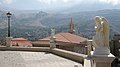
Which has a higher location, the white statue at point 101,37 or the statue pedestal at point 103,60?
the white statue at point 101,37

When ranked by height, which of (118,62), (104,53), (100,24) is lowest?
(118,62)

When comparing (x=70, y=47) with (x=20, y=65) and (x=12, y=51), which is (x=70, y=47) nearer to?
(x=12, y=51)

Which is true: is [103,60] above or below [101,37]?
below

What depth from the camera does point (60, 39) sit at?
45.1 m

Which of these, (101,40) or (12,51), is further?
(12,51)

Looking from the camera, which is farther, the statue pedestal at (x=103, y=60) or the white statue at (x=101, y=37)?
the white statue at (x=101, y=37)

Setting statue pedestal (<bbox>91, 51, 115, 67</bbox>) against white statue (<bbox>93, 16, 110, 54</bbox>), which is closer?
statue pedestal (<bbox>91, 51, 115, 67</bbox>)

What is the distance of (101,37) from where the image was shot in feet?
34.0

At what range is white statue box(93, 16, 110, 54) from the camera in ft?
33.8

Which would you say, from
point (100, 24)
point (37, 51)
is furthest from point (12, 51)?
point (100, 24)

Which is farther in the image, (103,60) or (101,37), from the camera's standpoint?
(101,37)

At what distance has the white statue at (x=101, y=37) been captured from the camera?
10291 mm

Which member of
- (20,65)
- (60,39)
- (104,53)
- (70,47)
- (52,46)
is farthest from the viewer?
(60,39)

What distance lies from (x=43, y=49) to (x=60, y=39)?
16.7 metres
